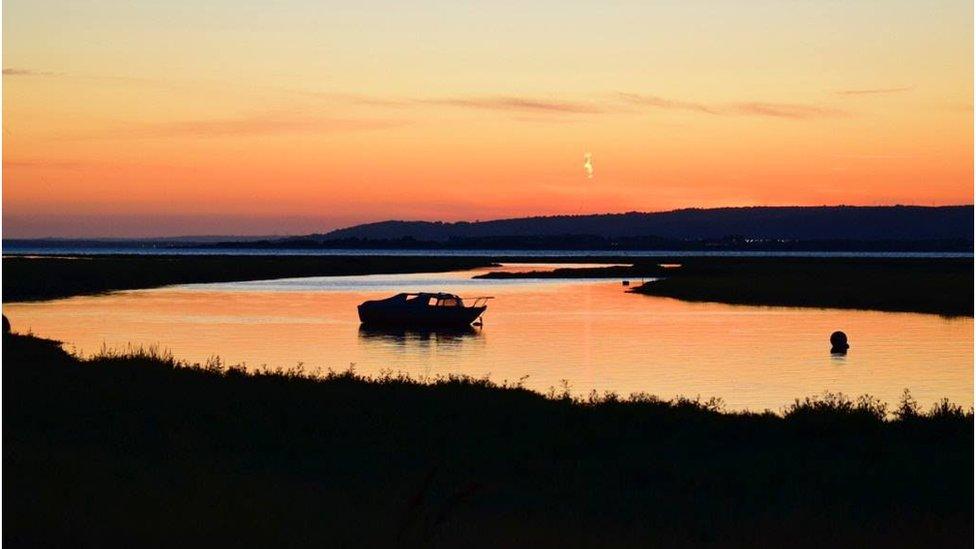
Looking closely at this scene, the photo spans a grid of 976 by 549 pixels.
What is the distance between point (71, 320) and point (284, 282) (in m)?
49.4

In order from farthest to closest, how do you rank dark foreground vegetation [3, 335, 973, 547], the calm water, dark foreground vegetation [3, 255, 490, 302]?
1. dark foreground vegetation [3, 255, 490, 302]
2. the calm water
3. dark foreground vegetation [3, 335, 973, 547]

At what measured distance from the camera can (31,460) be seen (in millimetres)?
16000

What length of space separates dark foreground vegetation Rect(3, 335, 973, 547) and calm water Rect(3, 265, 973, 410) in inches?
307

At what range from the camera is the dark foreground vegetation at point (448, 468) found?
42.7 ft

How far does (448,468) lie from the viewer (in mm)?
18391

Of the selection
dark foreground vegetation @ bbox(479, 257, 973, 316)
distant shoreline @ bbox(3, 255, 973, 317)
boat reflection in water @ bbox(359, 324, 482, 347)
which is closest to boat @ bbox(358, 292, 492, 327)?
boat reflection in water @ bbox(359, 324, 482, 347)

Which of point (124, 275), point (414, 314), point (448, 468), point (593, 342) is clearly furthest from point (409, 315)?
point (124, 275)

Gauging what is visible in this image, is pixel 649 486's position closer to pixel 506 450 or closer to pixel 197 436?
pixel 506 450

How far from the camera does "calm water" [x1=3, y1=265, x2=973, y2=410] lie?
115ft

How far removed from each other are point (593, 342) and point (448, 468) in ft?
95.6

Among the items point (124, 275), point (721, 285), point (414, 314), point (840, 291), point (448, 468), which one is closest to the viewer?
point (448, 468)

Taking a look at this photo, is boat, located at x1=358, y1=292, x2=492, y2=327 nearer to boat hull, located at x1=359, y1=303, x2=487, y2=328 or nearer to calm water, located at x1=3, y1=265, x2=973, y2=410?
boat hull, located at x1=359, y1=303, x2=487, y2=328

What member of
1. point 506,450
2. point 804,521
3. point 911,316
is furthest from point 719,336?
point 804,521

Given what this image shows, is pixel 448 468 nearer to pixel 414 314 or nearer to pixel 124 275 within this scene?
pixel 414 314
